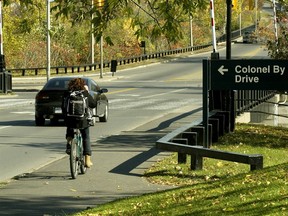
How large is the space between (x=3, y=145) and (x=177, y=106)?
17.3 m

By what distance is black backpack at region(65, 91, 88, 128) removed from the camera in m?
16.0

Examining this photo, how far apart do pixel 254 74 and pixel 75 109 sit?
3624mm

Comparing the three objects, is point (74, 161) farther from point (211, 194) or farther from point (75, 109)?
point (211, 194)

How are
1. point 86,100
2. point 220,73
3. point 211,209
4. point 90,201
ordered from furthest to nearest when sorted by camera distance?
point 220,73 → point 86,100 → point 90,201 → point 211,209

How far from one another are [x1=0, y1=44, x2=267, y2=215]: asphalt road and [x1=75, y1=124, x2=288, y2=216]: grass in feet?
1.93

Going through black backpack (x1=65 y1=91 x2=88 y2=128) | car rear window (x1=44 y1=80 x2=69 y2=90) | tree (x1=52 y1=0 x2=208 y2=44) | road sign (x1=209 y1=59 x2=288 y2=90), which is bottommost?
car rear window (x1=44 y1=80 x2=69 y2=90)

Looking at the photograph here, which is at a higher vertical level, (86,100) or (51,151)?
(86,100)

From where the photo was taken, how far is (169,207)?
10766 mm

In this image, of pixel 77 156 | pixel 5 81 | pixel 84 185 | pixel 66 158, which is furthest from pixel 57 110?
pixel 5 81

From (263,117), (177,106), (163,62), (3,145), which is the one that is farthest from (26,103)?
(163,62)

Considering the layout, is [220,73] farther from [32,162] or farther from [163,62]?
[163,62]

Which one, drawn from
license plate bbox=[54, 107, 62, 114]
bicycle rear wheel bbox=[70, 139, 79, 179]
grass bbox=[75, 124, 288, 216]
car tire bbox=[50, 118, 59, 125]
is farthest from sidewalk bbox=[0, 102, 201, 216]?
car tire bbox=[50, 118, 59, 125]

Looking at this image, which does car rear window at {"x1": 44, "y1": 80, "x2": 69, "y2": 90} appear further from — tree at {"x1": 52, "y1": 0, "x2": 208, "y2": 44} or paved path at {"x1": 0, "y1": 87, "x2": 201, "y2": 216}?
tree at {"x1": 52, "y1": 0, "x2": 208, "y2": 44}

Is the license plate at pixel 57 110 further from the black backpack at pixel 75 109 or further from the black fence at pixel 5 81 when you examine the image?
the black fence at pixel 5 81
